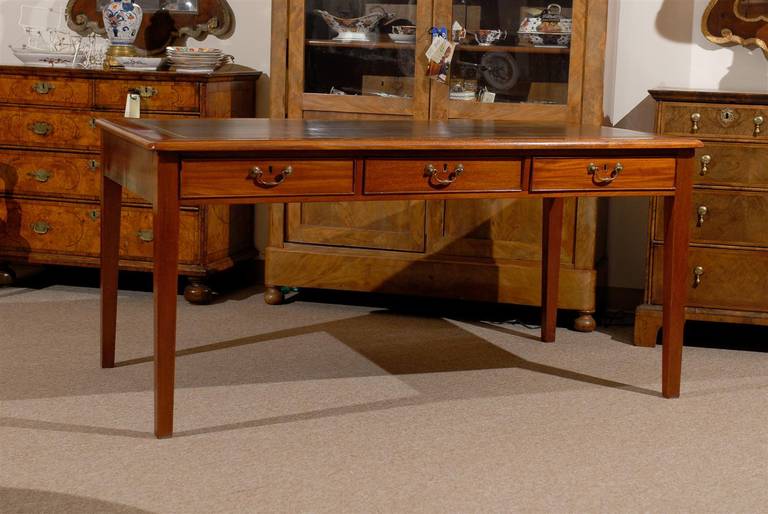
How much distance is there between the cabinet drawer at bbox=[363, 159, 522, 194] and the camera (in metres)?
3.33

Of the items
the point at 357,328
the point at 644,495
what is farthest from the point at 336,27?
the point at 644,495

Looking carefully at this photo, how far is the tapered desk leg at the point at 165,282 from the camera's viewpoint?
3078 mm

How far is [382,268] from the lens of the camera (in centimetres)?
481

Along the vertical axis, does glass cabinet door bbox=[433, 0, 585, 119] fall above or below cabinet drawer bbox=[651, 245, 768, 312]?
above

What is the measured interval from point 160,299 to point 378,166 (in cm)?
73

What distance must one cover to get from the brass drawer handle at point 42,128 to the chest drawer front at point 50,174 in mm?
88

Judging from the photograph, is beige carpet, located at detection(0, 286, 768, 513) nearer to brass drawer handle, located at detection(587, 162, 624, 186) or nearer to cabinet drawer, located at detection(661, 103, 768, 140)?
brass drawer handle, located at detection(587, 162, 624, 186)

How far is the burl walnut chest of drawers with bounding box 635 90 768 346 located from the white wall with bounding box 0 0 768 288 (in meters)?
0.58

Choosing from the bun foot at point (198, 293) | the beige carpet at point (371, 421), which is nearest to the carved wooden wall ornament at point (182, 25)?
the bun foot at point (198, 293)

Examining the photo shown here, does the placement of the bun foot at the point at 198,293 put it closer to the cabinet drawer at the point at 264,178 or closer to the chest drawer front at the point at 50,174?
the chest drawer front at the point at 50,174

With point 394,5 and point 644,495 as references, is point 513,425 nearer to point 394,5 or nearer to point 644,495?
point 644,495

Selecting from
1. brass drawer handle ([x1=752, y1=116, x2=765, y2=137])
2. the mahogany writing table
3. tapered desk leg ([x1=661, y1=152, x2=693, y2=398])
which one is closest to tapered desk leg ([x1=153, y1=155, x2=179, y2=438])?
the mahogany writing table

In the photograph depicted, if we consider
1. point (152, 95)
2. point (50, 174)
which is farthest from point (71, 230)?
point (152, 95)

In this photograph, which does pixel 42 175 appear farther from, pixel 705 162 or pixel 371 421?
pixel 705 162
